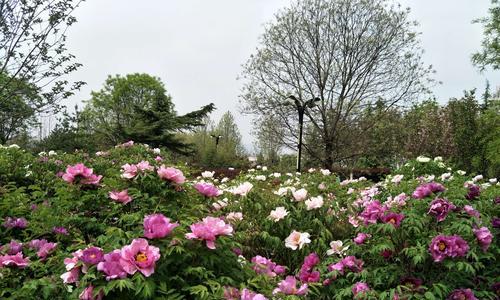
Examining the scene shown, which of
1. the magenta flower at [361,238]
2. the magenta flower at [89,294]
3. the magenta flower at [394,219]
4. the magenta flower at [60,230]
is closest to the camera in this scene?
the magenta flower at [89,294]

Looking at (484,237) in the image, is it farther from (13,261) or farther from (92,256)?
(13,261)

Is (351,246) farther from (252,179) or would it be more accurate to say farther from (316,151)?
(316,151)

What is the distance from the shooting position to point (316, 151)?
2430 cm

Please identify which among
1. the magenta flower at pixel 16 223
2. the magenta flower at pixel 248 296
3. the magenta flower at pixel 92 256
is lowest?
the magenta flower at pixel 248 296

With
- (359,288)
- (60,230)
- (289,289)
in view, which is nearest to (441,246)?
(359,288)

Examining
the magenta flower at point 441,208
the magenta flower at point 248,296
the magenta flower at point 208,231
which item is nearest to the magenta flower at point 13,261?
the magenta flower at point 208,231

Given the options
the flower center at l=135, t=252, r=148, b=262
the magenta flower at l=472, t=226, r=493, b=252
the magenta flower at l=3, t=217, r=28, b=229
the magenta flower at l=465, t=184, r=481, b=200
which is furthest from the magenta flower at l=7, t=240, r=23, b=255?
the magenta flower at l=465, t=184, r=481, b=200

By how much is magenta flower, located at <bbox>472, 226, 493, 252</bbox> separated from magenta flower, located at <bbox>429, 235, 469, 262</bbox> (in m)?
0.19

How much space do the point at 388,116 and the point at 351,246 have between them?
20.7 m

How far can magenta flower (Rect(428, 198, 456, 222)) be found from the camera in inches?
141

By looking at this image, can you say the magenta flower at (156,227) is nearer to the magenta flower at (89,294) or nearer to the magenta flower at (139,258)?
the magenta flower at (139,258)

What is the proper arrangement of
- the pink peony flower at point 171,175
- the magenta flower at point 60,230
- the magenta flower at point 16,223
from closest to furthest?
the pink peony flower at point 171,175 < the magenta flower at point 60,230 < the magenta flower at point 16,223

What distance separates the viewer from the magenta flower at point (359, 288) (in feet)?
11.1

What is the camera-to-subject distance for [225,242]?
7.50ft
